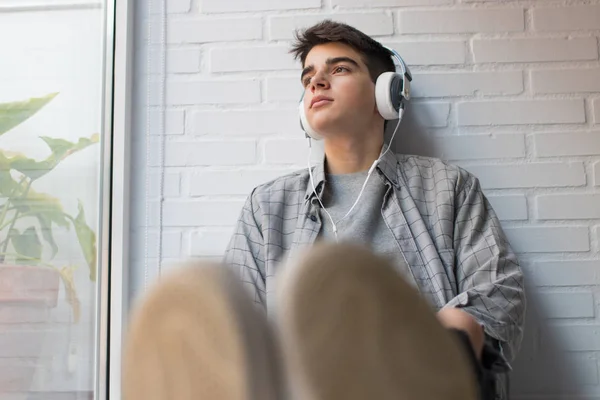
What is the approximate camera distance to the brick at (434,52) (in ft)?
4.52

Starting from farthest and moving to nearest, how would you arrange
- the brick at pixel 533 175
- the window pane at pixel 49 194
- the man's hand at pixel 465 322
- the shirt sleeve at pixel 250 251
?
the brick at pixel 533 175, the window pane at pixel 49 194, the shirt sleeve at pixel 250 251, the man's hand at pixel 465 322

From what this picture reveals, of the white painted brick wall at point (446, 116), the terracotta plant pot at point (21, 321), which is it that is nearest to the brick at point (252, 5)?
the white painted brick wall at point (446, 116)

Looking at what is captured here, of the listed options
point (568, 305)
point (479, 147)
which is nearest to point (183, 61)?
point (479, 147)

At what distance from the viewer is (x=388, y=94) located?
116cm

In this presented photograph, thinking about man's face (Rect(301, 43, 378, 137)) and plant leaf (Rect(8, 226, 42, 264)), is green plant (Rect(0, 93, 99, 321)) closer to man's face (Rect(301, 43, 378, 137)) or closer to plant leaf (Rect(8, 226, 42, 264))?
plant leaf (Rect(8, 226, 42, 264))

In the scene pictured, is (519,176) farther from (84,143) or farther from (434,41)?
(84,143)

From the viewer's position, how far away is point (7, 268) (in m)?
1.20

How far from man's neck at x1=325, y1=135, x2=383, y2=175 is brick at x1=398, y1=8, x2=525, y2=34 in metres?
0.38

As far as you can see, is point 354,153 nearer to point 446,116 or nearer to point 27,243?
point 446,116

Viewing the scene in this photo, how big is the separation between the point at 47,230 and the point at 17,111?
0.28 metres

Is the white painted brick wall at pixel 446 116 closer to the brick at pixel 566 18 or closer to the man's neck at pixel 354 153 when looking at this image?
the brick at pixel 566 18

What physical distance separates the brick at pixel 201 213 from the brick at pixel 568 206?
0.72m

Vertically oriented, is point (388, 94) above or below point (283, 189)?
above

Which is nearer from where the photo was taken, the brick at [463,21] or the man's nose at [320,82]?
the man's nose at [320,82]
